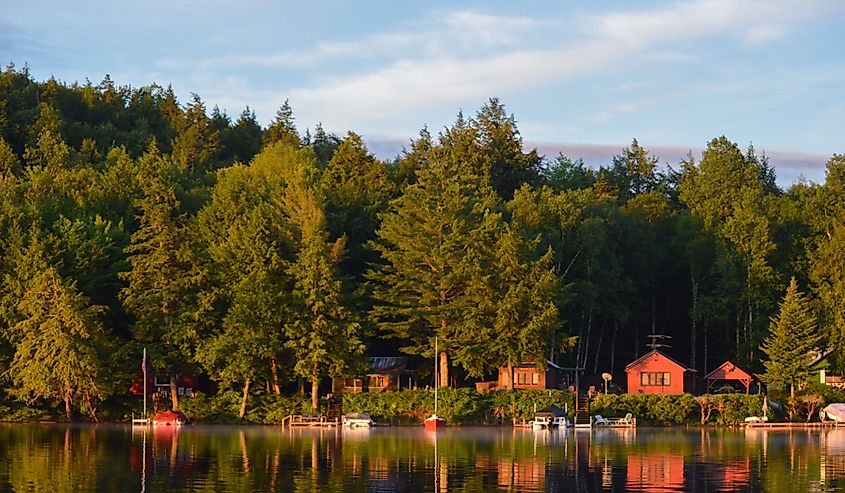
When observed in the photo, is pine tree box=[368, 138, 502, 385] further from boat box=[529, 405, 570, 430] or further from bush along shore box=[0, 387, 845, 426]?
boat box=[529, 405, 570, 430]

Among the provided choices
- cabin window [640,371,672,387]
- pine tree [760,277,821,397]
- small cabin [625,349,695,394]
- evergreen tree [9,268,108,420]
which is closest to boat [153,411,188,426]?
evergreen tree [9,268,108,420]

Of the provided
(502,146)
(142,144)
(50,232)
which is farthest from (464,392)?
(142,144)

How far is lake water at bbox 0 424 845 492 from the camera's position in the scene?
176ft

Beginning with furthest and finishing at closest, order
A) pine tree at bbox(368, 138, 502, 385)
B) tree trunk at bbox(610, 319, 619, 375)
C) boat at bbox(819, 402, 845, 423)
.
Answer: tree trunk at bbox(610, 319, 619, 375) < boat at bbox(819, 402, 845, 423) < pine tree at bbox(368, 138, 502, 385)

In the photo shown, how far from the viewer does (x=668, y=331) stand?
12675 centimetres

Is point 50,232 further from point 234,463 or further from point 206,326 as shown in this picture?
point 234,463

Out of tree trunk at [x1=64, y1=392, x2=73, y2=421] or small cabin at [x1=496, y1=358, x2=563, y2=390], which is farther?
small cabin at [x1=496, y1=358, x2=563, y2=390]

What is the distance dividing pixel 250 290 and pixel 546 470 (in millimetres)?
40700

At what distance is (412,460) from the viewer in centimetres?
6475

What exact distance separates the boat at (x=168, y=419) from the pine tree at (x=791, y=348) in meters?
45.1

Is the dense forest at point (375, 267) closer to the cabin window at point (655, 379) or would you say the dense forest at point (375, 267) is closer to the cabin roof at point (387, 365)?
the cabin roof at point (387, 365)

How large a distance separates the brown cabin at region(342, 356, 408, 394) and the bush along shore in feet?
14.8

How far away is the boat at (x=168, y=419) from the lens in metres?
96.1

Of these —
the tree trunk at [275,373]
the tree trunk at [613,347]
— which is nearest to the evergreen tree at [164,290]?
the tree trunk at [275,373]
